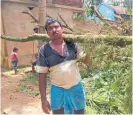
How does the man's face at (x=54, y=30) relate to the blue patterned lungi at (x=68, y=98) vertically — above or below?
above

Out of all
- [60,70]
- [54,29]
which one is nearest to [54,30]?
[54,29]

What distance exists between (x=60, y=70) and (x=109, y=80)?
2884mm

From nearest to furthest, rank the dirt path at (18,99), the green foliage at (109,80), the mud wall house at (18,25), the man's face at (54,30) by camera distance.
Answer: the man's face at (54,30) < the green foliage at (109,80) < the dirt path at (18,99) < the mud wall house at (18,25)

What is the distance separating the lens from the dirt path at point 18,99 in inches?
228

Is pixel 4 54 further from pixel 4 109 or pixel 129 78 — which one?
pixel 129 78

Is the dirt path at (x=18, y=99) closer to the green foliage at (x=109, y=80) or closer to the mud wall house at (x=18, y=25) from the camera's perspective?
the green foliage at (x=109, y=80)

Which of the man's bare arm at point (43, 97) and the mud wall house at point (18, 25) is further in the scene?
the mud wall house at point (18, 25)

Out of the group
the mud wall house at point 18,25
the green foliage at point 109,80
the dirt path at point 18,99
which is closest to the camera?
the green foliage at point 109,80

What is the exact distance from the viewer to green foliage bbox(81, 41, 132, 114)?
10.1 feet

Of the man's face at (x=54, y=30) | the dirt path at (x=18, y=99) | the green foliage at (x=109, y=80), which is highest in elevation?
the man's face at (x=54, y=30)

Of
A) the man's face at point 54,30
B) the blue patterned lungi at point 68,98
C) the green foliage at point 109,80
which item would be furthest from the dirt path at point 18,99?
the man's face at point 54,30

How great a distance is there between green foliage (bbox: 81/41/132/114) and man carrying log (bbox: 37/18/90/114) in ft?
0.64

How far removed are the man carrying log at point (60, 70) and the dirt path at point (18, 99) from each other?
249 centimetres

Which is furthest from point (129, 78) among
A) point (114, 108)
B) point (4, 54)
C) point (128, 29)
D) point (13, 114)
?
point (4, 54)
